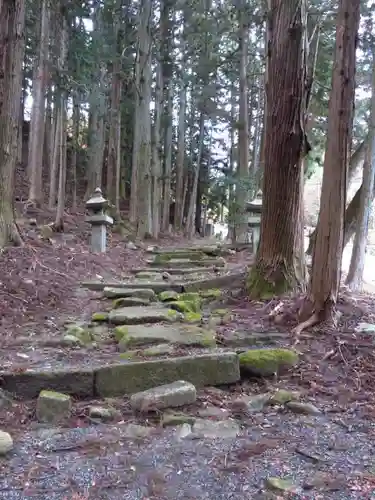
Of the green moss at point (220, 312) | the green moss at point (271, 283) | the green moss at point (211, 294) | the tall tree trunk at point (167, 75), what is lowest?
the green moss at point (220, 312)

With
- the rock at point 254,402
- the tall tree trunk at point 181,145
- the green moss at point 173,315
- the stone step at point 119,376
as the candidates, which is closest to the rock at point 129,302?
the green moss at point 173,315

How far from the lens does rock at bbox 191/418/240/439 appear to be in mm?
2203

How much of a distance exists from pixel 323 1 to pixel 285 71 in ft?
19.3

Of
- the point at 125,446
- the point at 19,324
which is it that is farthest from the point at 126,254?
the point at 125,446

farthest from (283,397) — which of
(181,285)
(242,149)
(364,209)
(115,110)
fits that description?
(115,110)

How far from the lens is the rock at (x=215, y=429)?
2203mm

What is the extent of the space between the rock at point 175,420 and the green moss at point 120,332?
3.88ft

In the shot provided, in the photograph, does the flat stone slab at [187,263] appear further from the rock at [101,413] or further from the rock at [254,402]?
the rock at [101,413]

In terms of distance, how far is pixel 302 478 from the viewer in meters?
1.80

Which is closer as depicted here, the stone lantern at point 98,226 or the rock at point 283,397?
the rock at point 283,397

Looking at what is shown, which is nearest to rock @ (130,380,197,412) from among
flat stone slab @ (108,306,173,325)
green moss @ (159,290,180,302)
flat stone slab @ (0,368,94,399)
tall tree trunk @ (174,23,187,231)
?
flat stone slab @ (0,368,94,399)

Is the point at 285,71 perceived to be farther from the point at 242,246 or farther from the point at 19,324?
the point at 242,246

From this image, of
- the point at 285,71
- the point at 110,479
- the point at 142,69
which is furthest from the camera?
the point at 142,69

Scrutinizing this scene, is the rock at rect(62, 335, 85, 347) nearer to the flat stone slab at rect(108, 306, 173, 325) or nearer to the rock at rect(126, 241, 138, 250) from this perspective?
the flat stone slab at rect(108, 306, 173, 325)
